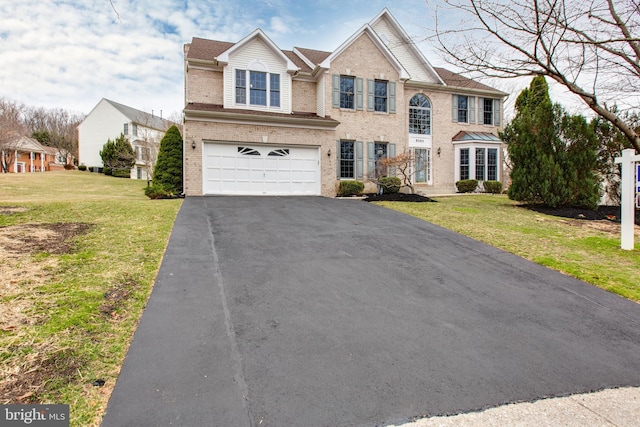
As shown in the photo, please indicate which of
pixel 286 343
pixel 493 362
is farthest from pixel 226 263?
pixel 493 362

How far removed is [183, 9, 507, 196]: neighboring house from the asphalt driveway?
9624 mm

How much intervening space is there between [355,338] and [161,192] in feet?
45.8

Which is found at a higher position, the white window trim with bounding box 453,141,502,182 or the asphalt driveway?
the white window trim with bounding box 453,141,502,182

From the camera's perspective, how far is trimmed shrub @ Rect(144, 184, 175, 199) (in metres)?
15.4

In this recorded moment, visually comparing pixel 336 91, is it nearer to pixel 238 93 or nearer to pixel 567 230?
pixel 238 93

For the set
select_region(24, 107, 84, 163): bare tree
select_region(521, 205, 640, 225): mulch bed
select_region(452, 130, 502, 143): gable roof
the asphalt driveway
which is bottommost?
the asphalt driveway

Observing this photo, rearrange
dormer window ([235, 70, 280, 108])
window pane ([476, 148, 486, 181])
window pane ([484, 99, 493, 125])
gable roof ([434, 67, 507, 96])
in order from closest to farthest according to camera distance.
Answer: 1. dormer window ([235, 70, 280, 108])
2. window pane ([476, 148, 486, 181])
3. gable roof ([434, 67, 507, 96])
4. window pane ([484, 99, 493, 125])

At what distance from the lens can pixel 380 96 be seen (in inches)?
757

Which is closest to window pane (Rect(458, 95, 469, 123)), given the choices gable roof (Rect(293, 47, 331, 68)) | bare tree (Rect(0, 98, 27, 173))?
gable roof (Rect(293, 47, 331, 68))

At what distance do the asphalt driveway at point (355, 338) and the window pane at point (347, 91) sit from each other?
1297 centimetres

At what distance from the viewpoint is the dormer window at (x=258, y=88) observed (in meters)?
17.3

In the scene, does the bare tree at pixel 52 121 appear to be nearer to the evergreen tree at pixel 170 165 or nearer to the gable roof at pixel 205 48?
the gable roof at pixel 205 48

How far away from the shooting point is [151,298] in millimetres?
4547

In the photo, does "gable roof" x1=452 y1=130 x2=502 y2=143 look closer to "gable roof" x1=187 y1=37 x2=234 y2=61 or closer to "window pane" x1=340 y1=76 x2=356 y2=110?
"window pane" x1=340 y1=76 x2=356 y2=110
